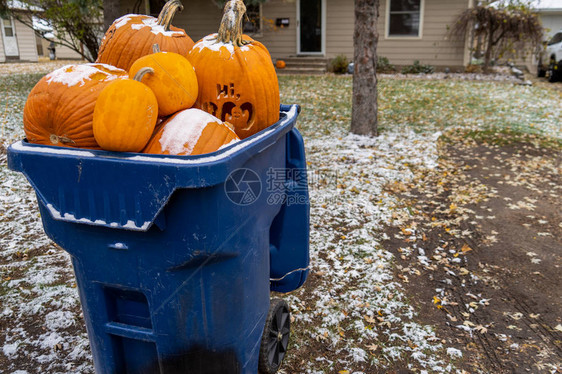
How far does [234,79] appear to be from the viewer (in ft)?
7.57

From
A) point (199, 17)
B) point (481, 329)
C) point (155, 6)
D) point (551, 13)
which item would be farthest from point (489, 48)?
point (481, 329)

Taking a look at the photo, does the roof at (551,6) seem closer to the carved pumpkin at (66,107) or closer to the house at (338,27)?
the house at (338,27)

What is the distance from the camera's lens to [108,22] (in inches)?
322

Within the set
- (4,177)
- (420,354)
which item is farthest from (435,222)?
(4,177)

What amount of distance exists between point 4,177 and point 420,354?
547cm

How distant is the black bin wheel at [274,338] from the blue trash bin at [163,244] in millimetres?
210

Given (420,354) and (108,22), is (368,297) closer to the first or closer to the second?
(420,354)

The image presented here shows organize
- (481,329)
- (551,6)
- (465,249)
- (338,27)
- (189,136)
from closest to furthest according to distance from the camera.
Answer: (189,136), (481,329), (465,249), (338,27), (551,6)

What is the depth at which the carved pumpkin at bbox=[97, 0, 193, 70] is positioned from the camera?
2.59 metres

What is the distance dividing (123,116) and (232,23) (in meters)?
1.04

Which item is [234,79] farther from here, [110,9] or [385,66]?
[385,66]

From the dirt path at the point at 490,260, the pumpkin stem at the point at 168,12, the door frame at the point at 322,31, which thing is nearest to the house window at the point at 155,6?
the door frame at the point at 322,31

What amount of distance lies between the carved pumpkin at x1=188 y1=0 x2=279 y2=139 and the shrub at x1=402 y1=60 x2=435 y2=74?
49.7ft

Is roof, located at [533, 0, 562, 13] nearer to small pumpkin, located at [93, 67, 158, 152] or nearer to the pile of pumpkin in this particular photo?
the pile of pumpkin
